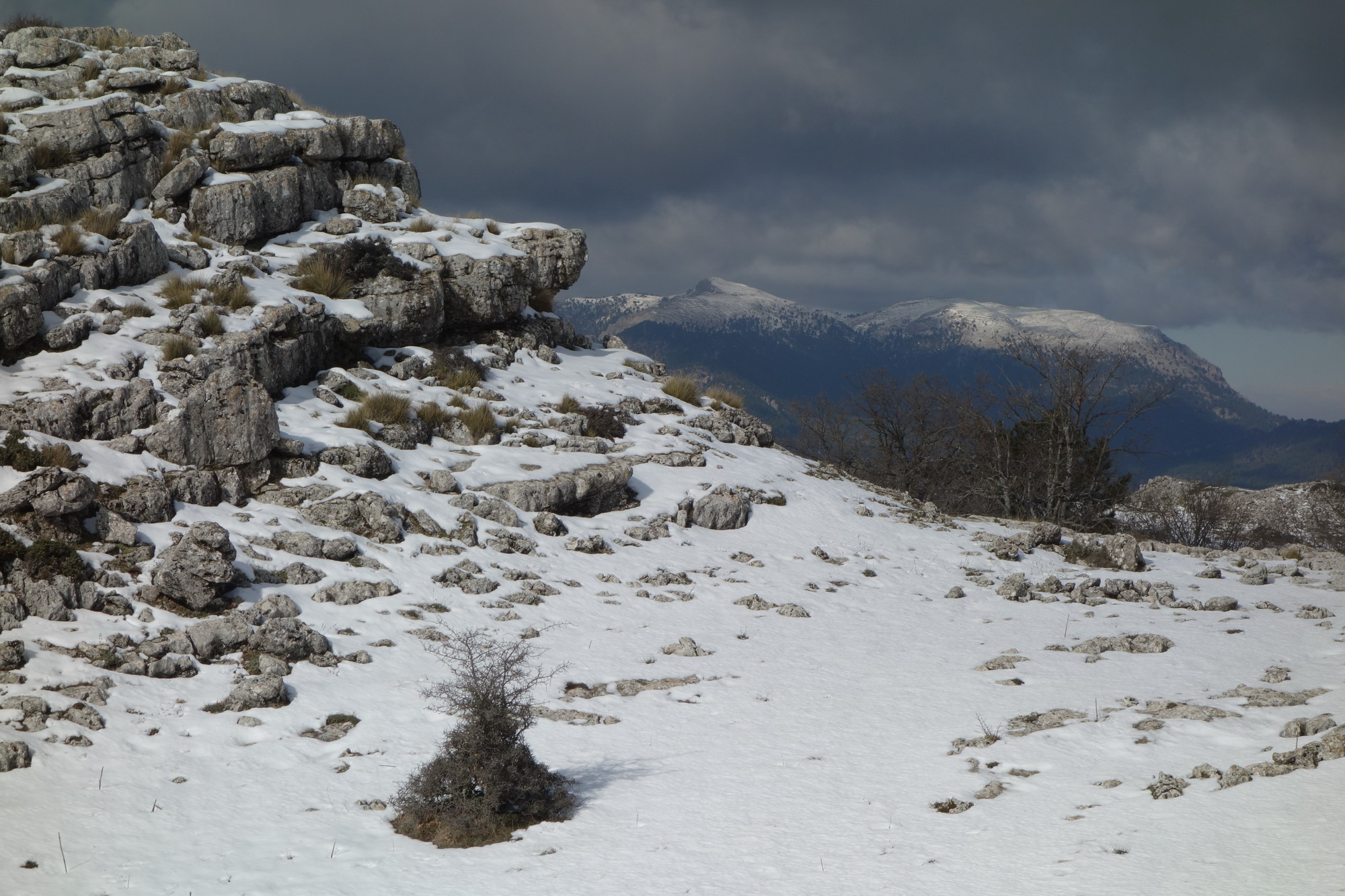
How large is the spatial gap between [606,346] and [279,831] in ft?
75.2

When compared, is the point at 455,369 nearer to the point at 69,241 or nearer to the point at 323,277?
the point at 323,277

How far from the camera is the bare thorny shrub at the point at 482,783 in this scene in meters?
8.16

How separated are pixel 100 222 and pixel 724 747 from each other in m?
18.5

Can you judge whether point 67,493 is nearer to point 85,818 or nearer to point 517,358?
point 85,818

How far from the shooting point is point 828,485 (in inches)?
874

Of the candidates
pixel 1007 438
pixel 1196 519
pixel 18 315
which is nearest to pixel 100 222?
pixel 18 315

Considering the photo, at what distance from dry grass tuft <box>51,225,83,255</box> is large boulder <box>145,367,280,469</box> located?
201 inches

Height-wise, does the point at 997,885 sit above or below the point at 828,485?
below

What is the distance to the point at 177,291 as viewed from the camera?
18.3 metres

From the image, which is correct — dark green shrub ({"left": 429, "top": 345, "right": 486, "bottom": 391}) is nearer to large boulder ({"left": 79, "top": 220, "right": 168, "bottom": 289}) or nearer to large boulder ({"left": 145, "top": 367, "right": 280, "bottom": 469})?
large boulder ({"left": 145, "top": 367, "right": 280, "bottom": 469})

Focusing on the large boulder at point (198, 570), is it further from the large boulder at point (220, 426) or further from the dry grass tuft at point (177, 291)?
the dry grass tuft at point (177, 291)

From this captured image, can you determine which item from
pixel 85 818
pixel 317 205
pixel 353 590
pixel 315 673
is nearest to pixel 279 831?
pixel 85 818

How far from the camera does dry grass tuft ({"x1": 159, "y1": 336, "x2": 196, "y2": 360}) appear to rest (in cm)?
1633

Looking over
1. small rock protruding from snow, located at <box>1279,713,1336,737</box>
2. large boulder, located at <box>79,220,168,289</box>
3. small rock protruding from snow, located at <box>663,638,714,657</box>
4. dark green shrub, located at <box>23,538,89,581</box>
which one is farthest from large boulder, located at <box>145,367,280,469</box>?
small rock protruding from snow, located at <box>1279,713,1336,737</box>
